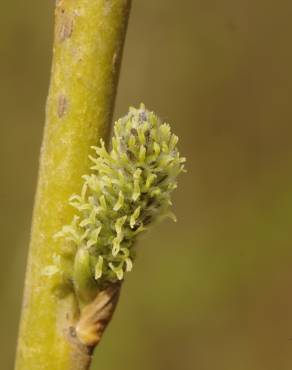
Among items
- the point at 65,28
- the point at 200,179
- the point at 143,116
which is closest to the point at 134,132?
the point at 143,116

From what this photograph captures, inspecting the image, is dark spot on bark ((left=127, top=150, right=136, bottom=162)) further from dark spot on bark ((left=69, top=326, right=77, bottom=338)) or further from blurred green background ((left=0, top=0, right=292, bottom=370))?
blurred green background ((left=0, top=0, right=292, bottom=370))

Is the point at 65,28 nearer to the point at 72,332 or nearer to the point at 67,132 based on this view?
the point at 67,132

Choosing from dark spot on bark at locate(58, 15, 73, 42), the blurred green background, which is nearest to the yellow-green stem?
dark spot on bark at locate(58, 15, 73, 42)

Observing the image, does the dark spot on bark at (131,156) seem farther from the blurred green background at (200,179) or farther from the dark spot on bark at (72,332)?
the blurred green background at (200,179)

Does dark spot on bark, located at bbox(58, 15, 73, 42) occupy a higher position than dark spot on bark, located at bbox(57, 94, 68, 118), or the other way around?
dark spot on bark, located at bbox(58, 15, 73, 42)

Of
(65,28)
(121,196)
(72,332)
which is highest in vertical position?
(65,28)

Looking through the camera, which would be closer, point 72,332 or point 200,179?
point 72,332

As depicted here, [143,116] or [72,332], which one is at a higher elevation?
[143,116]
